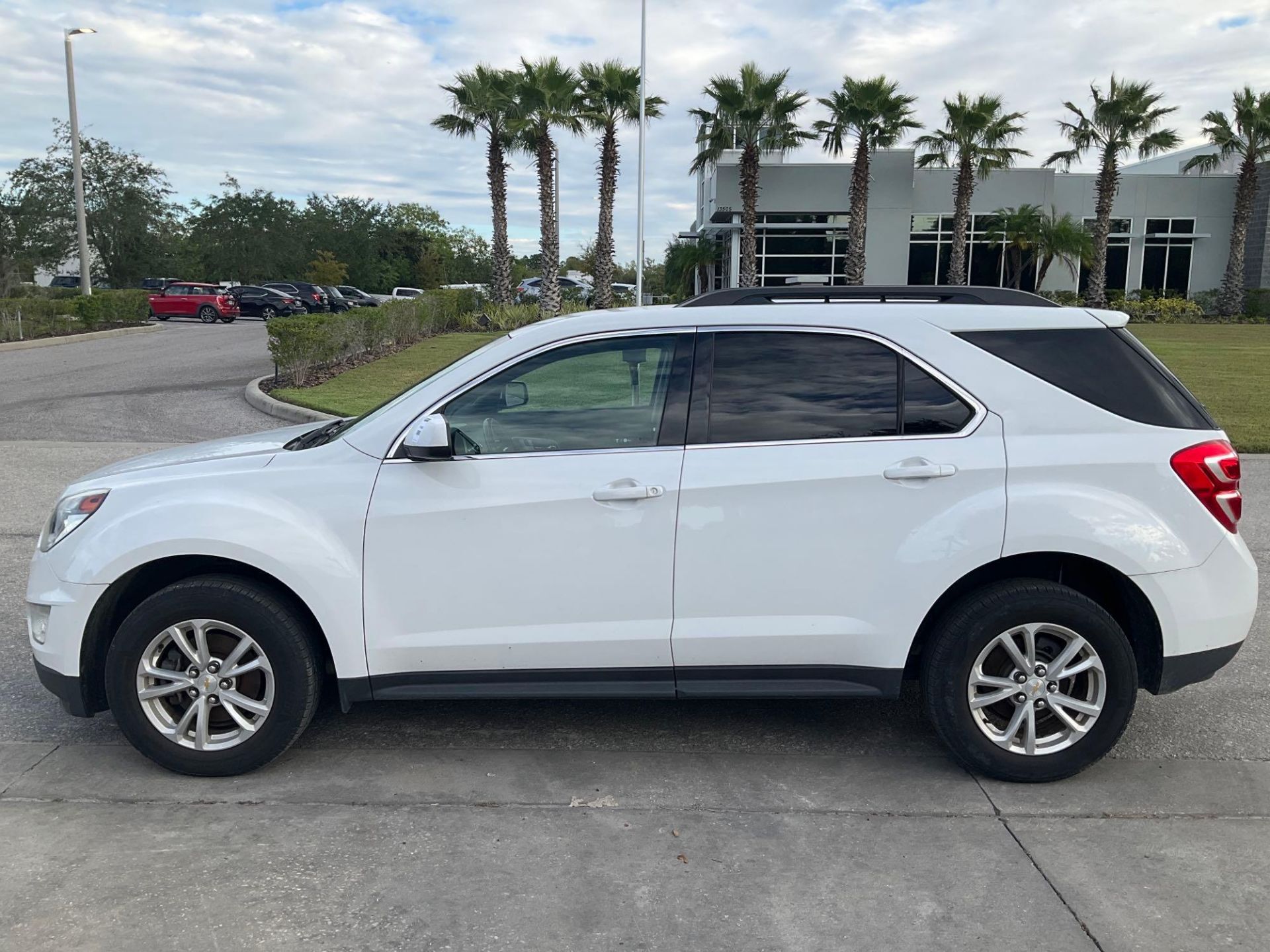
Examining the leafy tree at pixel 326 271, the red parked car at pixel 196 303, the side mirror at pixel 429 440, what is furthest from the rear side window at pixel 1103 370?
the leafy tree at pixel 326 271

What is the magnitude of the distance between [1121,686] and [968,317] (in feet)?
4.81

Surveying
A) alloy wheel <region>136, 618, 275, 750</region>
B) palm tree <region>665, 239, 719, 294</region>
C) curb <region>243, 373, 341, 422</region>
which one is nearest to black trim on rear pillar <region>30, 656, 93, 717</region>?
alloy wheel <region>136, 618, 275, 750</region>

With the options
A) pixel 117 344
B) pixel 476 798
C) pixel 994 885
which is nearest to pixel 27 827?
pixel 476 798

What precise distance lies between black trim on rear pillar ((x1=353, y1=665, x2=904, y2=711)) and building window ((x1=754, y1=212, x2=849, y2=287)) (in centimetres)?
4098

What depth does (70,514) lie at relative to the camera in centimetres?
403

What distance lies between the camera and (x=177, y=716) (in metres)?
4.04

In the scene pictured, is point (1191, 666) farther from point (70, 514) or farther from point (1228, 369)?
point (1228, 369)

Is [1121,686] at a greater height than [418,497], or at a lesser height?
lesser

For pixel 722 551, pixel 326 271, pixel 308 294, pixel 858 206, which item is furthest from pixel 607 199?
pixel 722 551

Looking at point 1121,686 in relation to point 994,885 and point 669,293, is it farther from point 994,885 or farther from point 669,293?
point 669,293

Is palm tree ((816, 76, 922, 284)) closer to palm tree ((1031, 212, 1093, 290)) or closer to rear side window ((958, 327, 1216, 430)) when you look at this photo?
palm tree ((1031, 212, 1093, 290))

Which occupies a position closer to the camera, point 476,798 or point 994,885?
point 994,885

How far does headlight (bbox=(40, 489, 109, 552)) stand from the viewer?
13.1 feet

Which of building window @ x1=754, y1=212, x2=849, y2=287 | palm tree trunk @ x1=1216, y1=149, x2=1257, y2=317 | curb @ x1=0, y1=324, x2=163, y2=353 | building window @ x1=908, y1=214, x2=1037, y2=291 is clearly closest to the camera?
curb @ x1=0, y1=324, x2=163, y2=353
